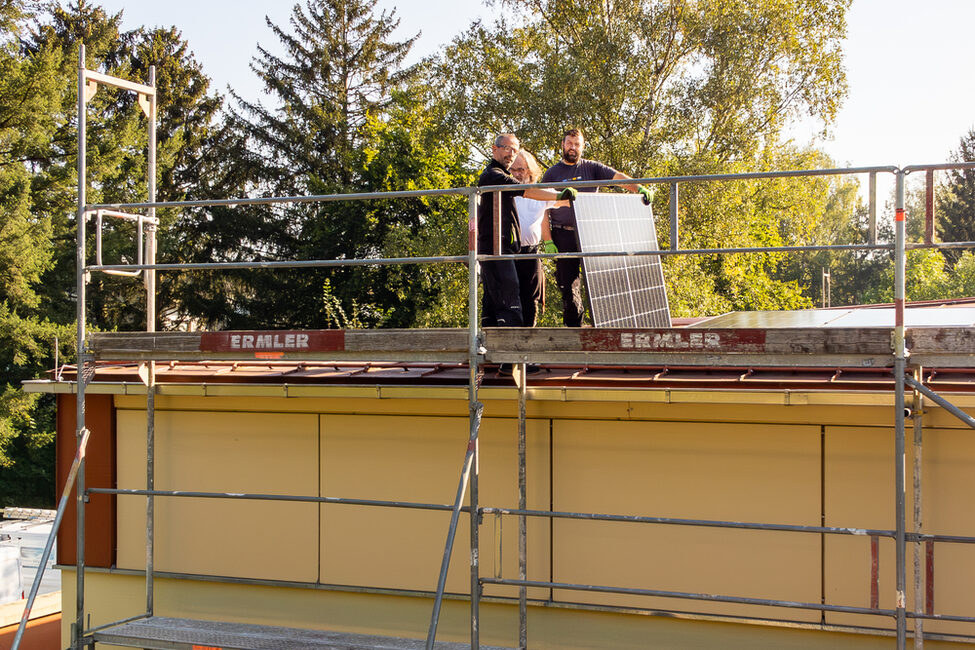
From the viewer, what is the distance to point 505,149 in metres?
6.93

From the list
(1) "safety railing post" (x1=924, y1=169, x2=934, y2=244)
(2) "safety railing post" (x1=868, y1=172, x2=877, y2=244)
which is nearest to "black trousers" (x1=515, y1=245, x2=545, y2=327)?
(2) "safety railing post" (x1=868, y1=172, x2=877, y2=244)

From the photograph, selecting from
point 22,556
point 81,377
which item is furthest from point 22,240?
point 81,377

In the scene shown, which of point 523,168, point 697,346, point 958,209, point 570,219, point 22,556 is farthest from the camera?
point 958,209

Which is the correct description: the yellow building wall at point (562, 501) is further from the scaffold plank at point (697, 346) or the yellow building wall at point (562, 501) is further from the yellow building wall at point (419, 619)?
the scaffold plank at point (697, 346)

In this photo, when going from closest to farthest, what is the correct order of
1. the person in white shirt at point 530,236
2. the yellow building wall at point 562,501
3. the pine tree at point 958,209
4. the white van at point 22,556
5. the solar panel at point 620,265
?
1. the yellow building wall at point 562,501
2. the solar panel at point 620,265
3. the person in white shirt at point 530,236
4. the white van at point 22,556
5. the pine tree at point 958,209

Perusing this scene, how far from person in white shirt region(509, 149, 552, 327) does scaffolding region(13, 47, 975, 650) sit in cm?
79

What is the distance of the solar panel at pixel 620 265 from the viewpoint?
22.5ft

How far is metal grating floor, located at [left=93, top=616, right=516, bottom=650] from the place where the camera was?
6797 millimetres

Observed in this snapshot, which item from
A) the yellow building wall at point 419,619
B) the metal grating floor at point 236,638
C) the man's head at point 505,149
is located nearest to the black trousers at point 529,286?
the man's head at point 505,149

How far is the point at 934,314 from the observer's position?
733 cm

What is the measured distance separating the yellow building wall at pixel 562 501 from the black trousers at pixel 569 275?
33.7 inches

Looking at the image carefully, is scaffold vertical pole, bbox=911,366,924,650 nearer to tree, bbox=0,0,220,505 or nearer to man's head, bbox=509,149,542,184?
man's head, bbox=509,149,542,184

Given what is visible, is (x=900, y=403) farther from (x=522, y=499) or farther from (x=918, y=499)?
(x=522, y=499)

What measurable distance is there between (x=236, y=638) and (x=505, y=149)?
4.09 meters
